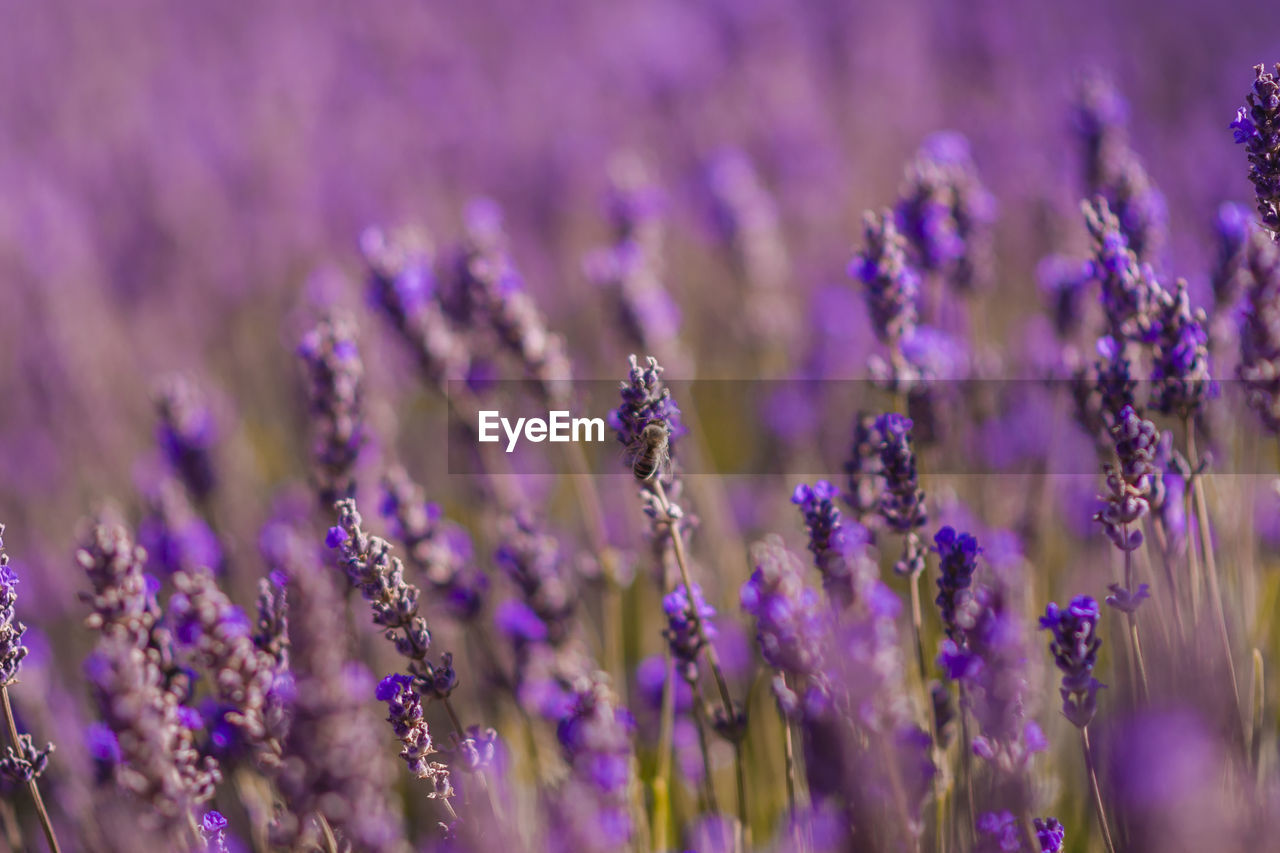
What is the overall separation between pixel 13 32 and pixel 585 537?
36.3ft

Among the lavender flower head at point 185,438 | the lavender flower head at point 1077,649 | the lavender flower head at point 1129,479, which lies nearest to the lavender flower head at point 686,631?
the lavender flower head at point 1077,649

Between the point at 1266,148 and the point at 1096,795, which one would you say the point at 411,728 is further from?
the point at 1266,148

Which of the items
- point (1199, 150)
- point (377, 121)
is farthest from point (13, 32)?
point (1199, 150)

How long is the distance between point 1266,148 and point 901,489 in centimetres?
79

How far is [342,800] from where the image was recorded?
42.6 inches

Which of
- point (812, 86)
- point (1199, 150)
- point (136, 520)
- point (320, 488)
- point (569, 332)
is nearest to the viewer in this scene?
point (320, 488)

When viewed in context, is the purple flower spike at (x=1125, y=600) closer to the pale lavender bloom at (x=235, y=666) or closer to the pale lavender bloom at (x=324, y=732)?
the pale lavender bloom at (x=324, y=732)

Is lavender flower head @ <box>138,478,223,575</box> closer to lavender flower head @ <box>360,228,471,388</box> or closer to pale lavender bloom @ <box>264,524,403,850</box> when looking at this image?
lavender flower head @ <box>360,228,471,388</box>

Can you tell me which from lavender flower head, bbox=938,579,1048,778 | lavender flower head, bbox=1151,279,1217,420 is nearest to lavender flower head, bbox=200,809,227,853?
lavender flower head, bbox=938,579,1048,778

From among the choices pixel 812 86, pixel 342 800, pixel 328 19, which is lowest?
pixel 342 800

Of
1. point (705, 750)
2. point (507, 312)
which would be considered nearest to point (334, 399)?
point (507, 312)

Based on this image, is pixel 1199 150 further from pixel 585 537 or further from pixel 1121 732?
pixel 1121 732

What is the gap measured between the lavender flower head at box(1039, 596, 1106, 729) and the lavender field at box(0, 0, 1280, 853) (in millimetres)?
12

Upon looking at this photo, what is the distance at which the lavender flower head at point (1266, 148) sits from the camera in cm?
151
